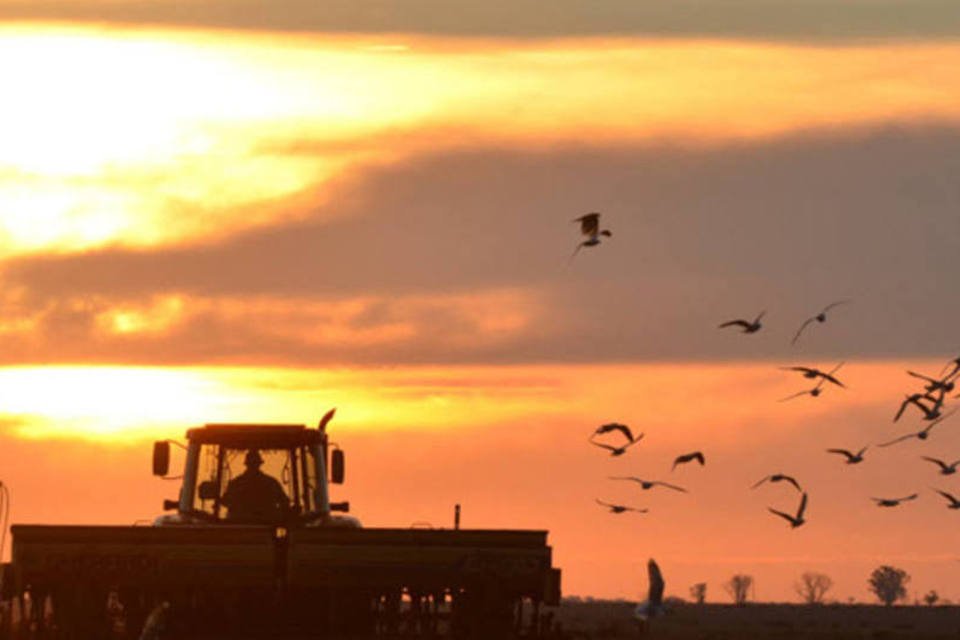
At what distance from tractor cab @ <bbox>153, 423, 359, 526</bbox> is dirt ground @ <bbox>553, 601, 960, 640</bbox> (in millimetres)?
30857

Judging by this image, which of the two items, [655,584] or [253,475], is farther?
[655,584]

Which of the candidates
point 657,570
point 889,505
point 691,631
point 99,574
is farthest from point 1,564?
point 691,631

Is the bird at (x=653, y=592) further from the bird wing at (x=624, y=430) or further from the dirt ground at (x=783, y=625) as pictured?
the dirt ground at (x=783, y=625)

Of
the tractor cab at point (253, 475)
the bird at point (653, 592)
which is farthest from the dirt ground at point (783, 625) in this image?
the tractor cab at point (253, 475)

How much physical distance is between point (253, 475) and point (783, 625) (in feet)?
259

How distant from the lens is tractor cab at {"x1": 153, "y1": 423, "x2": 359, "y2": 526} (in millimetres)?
45781

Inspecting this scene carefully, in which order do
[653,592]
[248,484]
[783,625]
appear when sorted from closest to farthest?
[248,484]
[653,592]
[783,625]

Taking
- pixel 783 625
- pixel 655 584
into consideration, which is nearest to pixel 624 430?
pixel 655 584

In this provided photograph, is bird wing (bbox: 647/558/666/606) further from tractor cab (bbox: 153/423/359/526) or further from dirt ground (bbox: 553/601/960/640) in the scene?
dirt ground (bbox: 553/601/960/640)

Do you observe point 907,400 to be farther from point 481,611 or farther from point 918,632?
point 918,632

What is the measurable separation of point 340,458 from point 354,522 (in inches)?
78.2

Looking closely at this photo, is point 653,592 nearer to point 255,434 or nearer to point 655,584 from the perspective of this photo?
point 655,584

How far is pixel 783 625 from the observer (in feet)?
404

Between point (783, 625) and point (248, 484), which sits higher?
point (783, 625)
